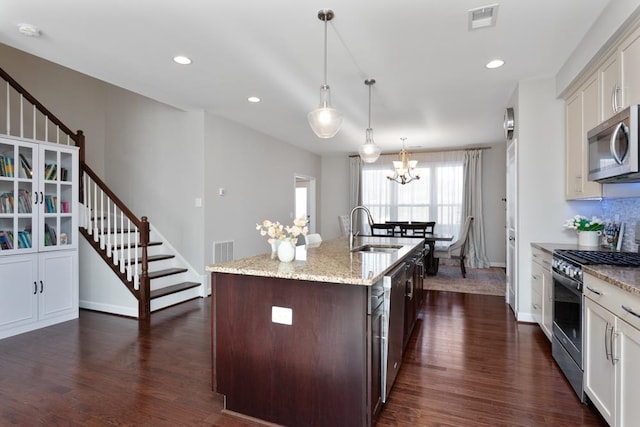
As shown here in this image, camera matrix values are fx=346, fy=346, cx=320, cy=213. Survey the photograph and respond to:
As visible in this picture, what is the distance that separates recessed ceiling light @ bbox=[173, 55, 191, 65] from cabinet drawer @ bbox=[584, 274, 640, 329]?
352 centimetres

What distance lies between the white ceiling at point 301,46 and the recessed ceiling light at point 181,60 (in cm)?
8

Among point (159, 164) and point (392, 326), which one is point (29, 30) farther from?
point (392, 326)

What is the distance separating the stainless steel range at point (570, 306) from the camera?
85.4 inches

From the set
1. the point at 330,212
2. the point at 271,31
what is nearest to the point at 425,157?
the point at 330,212

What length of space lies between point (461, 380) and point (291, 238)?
1.60 meters

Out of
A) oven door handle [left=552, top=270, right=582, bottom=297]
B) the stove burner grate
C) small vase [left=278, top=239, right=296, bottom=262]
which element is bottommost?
oven door handle [left=552, top=270, right=582, bottom=297]

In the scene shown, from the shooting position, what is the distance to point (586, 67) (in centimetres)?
284

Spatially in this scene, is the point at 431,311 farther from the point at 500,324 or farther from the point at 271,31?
the point at 271,31

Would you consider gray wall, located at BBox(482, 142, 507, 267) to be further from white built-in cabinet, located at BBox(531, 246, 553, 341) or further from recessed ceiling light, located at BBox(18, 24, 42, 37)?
recessed ceiling light, located at BBox(18, 24, 42, 37)

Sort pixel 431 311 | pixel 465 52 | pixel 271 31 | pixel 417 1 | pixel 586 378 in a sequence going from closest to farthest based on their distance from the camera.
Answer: pixel 586 378, pixel 417 1, pixel 271 31, pixel 465 52, pixel 431 311

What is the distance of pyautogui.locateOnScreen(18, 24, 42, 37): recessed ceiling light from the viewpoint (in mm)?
2567

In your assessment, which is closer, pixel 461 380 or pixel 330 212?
pixel 461 380

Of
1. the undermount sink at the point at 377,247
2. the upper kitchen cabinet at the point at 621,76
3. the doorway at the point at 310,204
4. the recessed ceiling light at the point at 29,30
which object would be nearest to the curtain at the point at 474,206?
the doorway at the point at 310,204

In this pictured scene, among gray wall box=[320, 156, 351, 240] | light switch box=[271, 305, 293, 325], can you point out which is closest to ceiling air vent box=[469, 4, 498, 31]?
light switch box=[271, 305, 293, 325]
